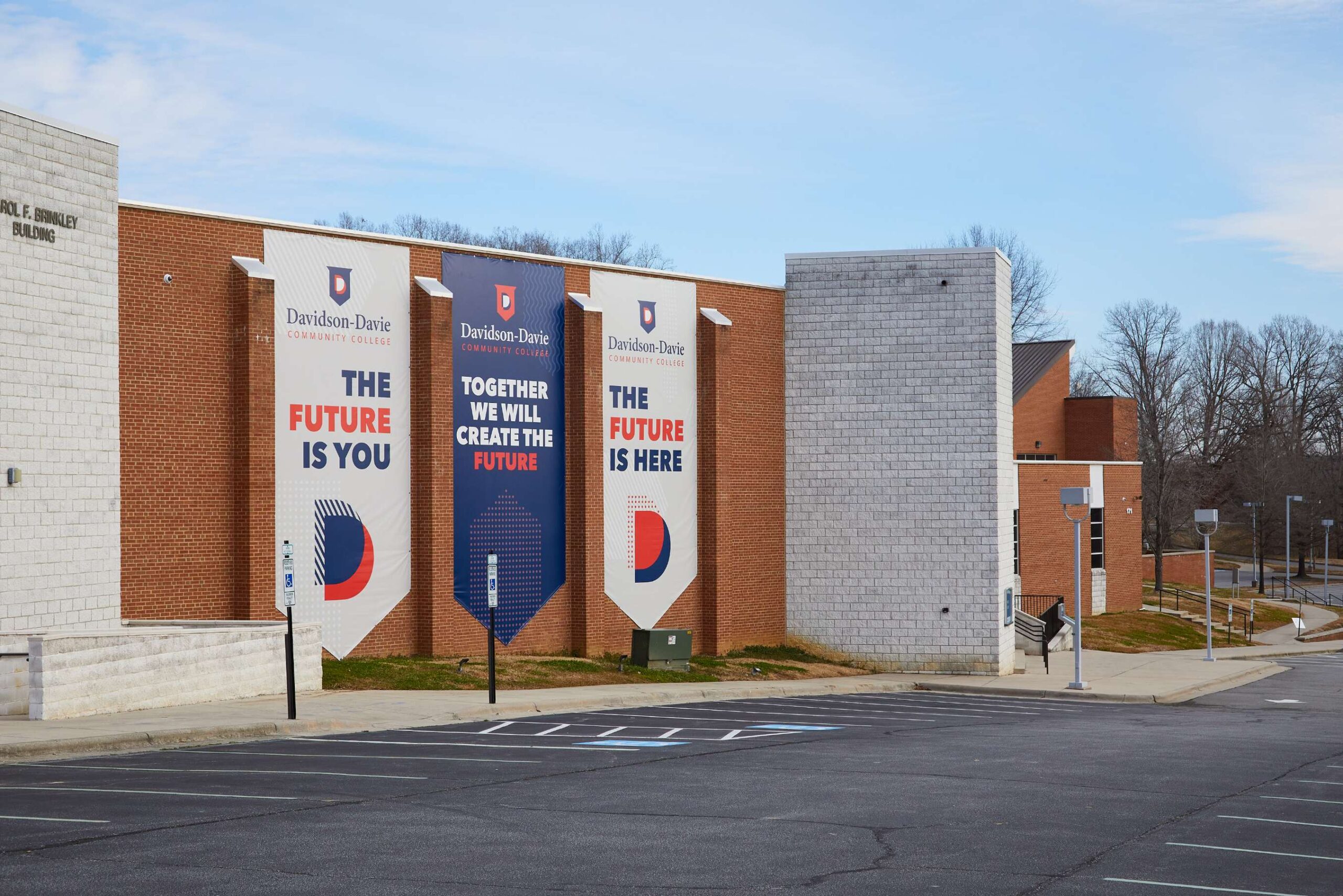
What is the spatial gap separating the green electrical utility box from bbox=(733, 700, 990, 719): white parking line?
3.74 meters

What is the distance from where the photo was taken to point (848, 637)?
31969 millimetres

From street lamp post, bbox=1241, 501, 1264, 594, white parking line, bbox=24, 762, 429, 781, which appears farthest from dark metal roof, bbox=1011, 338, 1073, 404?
white parking line, bbox=24, 762, 429, 781

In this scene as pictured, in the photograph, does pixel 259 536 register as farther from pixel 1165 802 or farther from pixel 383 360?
pixel 1165 802

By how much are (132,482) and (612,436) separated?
1089 cm

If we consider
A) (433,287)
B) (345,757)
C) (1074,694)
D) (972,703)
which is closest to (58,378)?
(433,287)

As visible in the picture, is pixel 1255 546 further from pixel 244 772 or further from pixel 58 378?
pixel 244 772

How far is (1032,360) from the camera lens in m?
60.5

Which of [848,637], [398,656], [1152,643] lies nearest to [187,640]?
[398,656]

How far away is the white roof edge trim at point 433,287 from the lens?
2684 cm

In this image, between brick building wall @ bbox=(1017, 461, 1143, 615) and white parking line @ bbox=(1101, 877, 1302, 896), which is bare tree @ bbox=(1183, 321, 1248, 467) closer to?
brick building wall @ bbox=(1017, 461, 1143, 615)

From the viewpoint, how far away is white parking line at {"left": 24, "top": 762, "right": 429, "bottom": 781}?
14.1 metres

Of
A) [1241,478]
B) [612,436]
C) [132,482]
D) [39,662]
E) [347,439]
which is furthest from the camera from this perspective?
[1241,478]

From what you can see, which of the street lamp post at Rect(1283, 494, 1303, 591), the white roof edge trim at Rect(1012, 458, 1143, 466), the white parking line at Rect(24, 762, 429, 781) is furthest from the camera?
the street lamp post at Rect(1283, 494, 1303, 591)

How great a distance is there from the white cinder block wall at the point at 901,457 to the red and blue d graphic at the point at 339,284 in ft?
37.9
